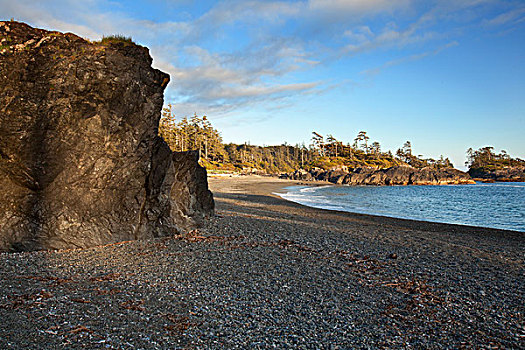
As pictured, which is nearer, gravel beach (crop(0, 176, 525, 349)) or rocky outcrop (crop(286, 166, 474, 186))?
gravel beach (crop(0, 176, 525, 349))

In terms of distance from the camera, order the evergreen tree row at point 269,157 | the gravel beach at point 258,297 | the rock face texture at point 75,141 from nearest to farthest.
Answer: the gravel beach at point 258,297 → the rock face texture at point 75,141 → the evergreen tree row at point 269,157

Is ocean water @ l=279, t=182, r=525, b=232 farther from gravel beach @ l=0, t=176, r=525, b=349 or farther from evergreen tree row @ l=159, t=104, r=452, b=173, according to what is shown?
evergreen tree row @ l=159, t=104, r=452, b=173

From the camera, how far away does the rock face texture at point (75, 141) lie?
31.8ft

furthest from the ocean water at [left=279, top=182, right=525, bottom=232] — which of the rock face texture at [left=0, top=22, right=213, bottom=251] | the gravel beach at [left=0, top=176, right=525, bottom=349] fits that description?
the rock face texture at [left=0, top=22, right=213, bottom=251]

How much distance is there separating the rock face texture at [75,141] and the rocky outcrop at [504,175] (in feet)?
482

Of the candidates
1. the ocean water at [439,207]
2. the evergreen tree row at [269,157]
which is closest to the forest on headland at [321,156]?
the evergreen tree row at [269,157]

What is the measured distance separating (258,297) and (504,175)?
15183 centimetres

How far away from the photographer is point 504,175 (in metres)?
121

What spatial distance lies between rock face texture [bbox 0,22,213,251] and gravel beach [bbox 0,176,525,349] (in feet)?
3.53

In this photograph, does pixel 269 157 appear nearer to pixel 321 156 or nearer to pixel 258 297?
pixel 321 156

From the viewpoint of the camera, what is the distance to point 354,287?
7703 mm

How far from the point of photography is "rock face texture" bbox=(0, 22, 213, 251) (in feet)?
31.8

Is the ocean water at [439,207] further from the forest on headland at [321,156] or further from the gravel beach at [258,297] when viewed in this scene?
the forest on headland at [321,156]

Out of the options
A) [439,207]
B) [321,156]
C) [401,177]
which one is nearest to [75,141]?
[439,207]
